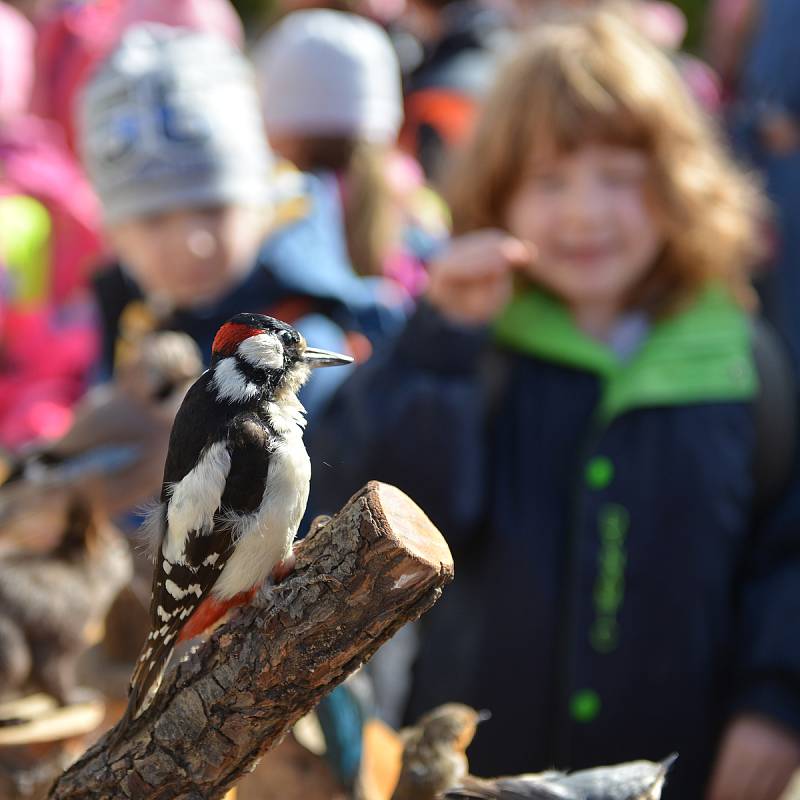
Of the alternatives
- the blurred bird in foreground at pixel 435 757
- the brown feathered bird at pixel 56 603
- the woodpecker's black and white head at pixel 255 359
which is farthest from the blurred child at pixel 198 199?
the woodpecker's black and white head at pixel 255 359

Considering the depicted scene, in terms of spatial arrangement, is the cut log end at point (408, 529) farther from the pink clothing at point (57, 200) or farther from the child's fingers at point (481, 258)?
the pink clothing at point (57, 200)

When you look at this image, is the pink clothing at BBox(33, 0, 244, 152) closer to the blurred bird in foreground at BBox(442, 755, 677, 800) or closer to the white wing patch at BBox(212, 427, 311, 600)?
the white wing patch at BBox(212, 427, 311, 600)

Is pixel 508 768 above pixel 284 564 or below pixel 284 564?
below

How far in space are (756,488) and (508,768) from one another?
70 cm

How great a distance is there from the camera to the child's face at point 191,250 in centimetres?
239

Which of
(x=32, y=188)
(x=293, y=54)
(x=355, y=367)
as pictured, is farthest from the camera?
(x=32, y=188)

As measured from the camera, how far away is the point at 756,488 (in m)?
2.03

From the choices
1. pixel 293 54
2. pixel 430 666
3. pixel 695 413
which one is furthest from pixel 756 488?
pixel 293 54

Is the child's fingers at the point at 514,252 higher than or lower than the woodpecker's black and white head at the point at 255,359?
lower

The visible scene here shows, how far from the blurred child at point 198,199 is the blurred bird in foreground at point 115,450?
0.82ft

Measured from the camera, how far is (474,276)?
2.04m

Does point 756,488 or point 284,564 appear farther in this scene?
point 756,488

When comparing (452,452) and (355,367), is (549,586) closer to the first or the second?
(452,452)

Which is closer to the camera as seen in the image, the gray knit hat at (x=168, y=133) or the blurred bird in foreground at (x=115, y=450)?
the blurred bird in foreground at (x=115, y=450)
